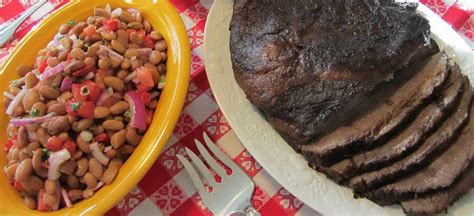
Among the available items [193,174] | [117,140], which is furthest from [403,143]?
[117,140]

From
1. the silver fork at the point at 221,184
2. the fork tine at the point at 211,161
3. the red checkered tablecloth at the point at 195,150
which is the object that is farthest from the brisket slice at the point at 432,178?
the fork tine at the point at 211,161

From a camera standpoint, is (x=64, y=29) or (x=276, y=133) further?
(x=64, y=29)

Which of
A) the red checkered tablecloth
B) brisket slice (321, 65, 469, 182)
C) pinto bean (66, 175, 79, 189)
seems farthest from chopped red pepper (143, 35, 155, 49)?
brisket slice (321, 65, 469, 182)

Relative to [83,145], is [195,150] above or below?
below

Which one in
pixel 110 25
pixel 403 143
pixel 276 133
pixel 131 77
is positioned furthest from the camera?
pixel 110 25

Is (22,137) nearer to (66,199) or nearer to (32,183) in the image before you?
(32,183)

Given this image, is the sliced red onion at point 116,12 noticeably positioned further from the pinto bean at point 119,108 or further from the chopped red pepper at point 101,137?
the chopped red pepper at point 101,137

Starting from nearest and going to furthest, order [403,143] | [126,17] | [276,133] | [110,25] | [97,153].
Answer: [403,143] < [97,153] < [276,133] < [110,25] < [126,17]

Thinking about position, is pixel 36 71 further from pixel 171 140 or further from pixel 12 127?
pixel 171 140
